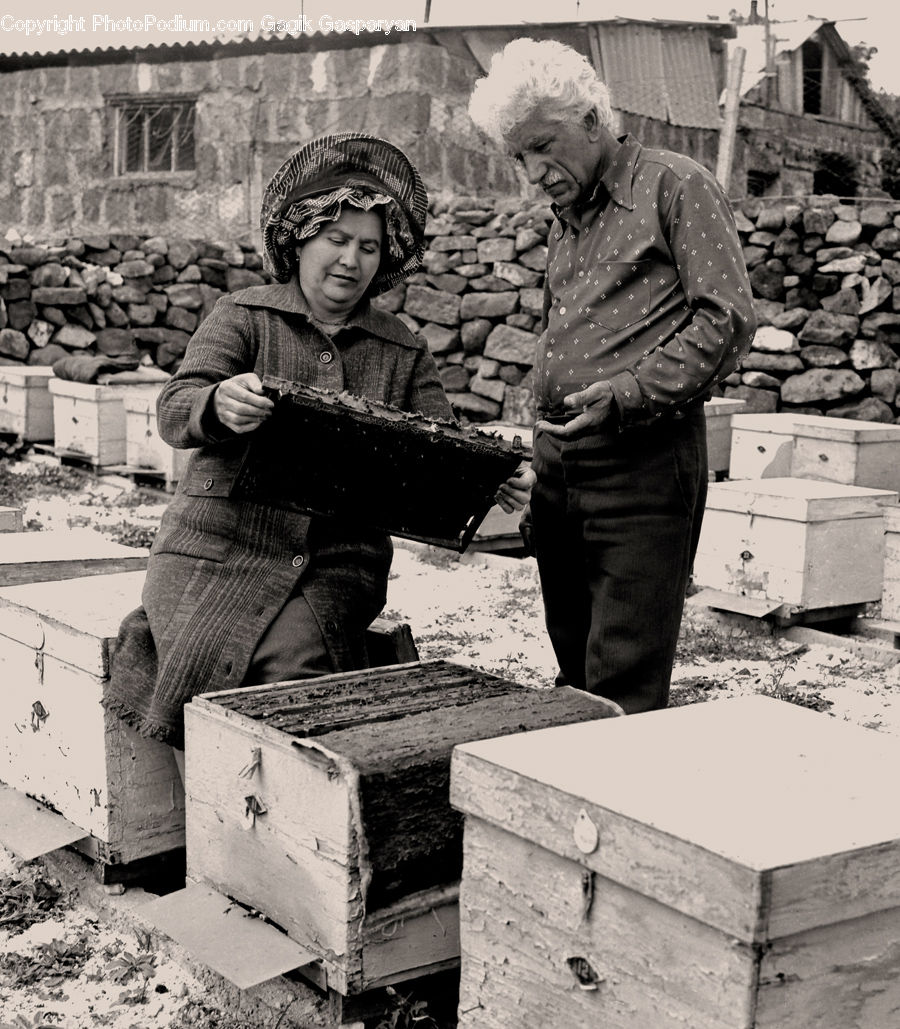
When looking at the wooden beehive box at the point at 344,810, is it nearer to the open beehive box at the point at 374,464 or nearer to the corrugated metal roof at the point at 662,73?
the open beehive box at the point at 374,464

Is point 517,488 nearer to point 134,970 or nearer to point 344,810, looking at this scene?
point 344,810

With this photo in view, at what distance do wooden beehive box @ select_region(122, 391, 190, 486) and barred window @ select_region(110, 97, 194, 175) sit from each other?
8.59m

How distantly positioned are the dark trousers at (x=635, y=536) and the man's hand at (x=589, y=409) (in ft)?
0.30

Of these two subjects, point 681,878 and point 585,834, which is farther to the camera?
point 585,834

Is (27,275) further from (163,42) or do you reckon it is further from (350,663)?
(350,663)

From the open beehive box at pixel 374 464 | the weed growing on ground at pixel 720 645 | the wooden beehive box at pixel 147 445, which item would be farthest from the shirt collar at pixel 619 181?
the wooden beehive box at pixel 147 445

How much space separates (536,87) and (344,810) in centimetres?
169

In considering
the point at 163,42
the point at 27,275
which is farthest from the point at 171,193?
the point at 27,275

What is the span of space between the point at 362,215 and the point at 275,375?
16.9 inches

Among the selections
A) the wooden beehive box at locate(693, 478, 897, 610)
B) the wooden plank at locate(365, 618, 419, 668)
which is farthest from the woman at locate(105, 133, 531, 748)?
the wooden beehive box at locate(693, 478, 897, 610)

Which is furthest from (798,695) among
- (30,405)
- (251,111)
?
(251,111)

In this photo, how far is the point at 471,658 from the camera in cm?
573

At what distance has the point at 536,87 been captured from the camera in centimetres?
307

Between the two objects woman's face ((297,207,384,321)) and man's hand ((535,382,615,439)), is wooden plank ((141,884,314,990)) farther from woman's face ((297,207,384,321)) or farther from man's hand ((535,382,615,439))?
woman's face ((297,207,384,321))
